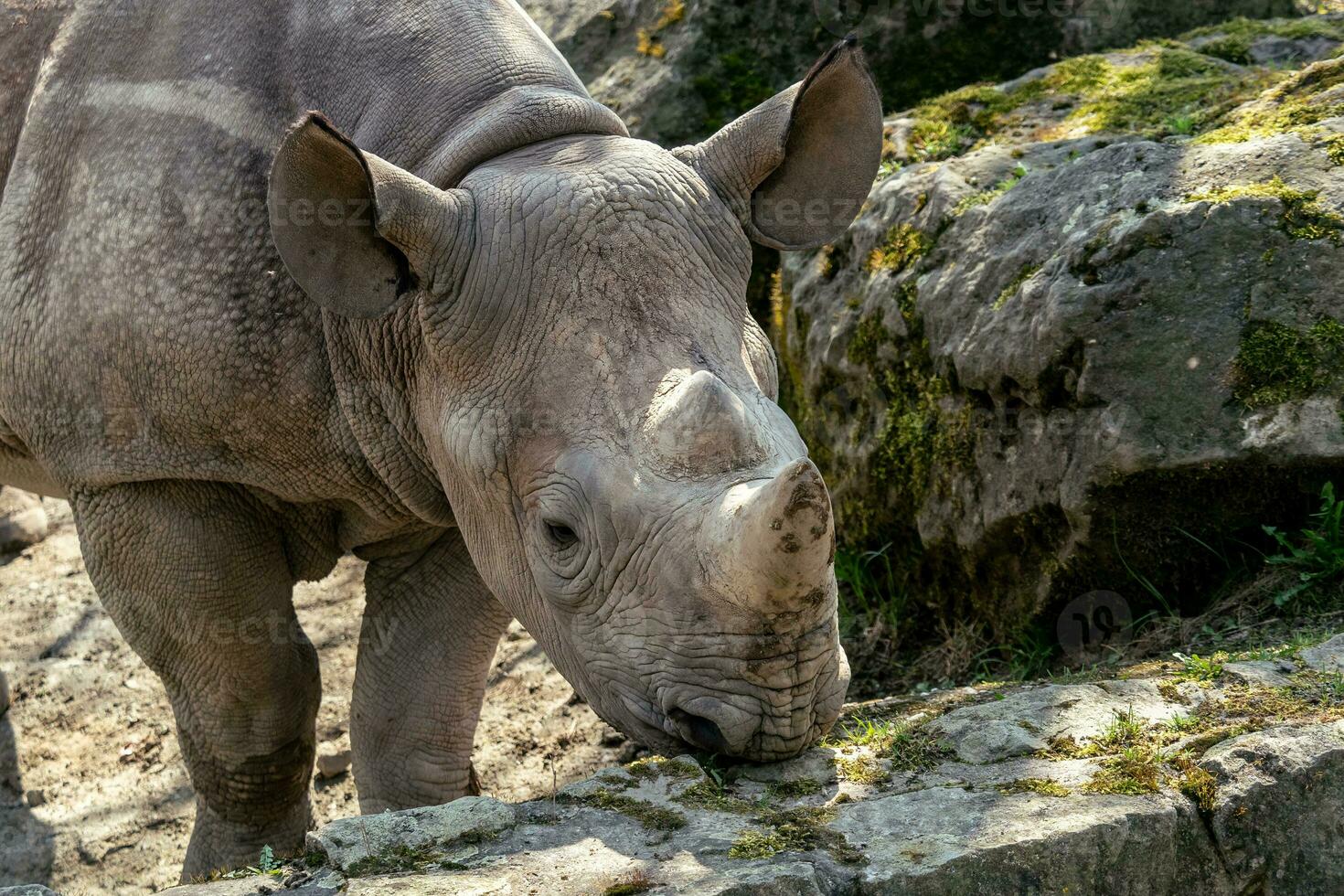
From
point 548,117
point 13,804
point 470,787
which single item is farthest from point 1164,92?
point 13,804

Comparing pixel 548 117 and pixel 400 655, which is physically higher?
pixel 548 117

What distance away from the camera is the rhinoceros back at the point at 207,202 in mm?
4012

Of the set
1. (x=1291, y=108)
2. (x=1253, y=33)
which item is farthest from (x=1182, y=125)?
(x=1253, y=33)

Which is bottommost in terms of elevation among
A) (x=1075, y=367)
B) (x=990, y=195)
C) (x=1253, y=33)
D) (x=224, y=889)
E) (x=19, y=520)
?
(x=19, y=520)

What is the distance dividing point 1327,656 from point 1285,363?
3.64ft

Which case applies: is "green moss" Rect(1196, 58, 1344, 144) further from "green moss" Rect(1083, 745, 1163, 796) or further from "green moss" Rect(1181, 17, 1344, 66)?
"green moss" Rect(1083, 745, 1163, 796)

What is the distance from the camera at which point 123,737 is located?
6.29m

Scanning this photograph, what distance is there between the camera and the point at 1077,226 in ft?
16.2

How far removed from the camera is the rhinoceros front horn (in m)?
2.70

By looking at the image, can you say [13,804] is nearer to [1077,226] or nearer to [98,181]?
[98,181]

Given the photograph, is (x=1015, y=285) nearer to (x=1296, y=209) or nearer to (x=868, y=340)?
(x=868, y=340)

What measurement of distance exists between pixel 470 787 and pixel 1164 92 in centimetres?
384

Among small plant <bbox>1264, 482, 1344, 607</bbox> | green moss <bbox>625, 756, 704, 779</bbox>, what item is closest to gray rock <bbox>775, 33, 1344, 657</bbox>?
small plant <bbox>1264, 482, 1344, 607</bbox>

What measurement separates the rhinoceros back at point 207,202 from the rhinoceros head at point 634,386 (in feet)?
1.11
